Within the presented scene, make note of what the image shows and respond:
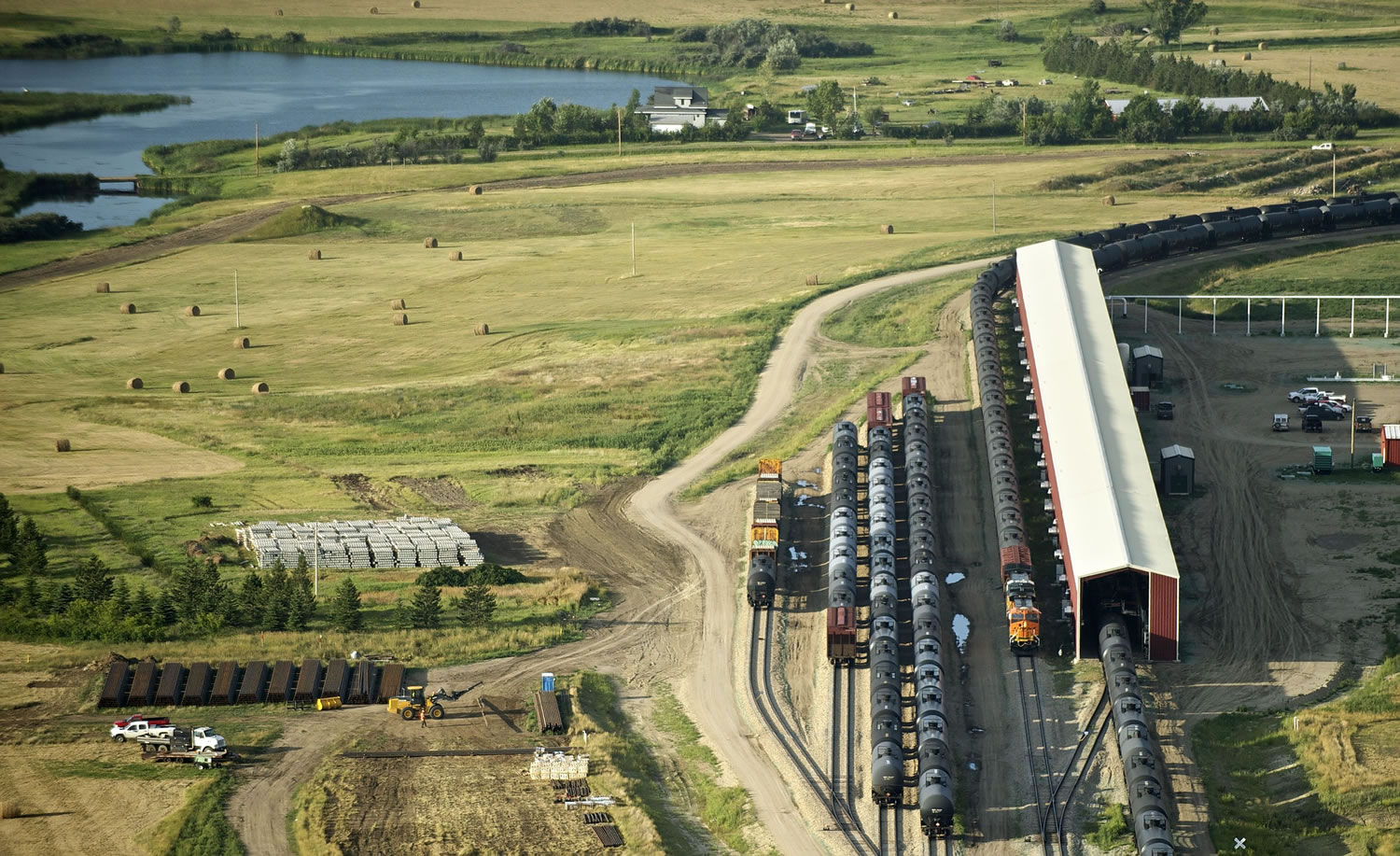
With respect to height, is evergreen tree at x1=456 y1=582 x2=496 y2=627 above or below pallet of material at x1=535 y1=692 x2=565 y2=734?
above

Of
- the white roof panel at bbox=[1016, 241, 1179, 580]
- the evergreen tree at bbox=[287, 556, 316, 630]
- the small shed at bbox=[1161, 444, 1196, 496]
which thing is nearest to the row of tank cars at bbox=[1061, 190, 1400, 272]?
the white roof panel at bbox=[1016, 241, 1179, 580]

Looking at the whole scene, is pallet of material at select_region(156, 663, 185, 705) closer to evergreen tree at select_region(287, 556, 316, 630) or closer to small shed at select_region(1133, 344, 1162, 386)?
evergreen tree at select_region(287, 556, 316, 630)

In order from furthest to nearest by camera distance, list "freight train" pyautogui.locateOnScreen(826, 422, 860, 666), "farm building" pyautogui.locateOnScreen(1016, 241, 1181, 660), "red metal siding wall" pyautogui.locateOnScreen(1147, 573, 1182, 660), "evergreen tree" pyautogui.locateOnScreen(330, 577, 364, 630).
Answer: "evergreen tree" pyautogui.locateOnScreen(330, 577, 364, 630), "freight train" pyautogui.locateOnScreen(826, 422, 860, 666), "farm building" pyautogui.locateOnScreen(1016, 241, 1181, 660), "red metal siding wall" pyautogui.locateOnScreen(1147, 573, 1182, 660)

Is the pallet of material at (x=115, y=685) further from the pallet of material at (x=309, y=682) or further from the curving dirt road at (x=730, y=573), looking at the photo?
the curving dirt road at (x=730, y=573)

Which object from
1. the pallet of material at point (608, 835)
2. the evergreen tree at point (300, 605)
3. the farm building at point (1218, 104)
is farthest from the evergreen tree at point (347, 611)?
the farm building at point (1218, 104)

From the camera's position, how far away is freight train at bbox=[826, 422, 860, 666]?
6600cm

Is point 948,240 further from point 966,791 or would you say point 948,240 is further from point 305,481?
point 966,791

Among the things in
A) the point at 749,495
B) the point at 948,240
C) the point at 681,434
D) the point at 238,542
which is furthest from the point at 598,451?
the point at 948,240

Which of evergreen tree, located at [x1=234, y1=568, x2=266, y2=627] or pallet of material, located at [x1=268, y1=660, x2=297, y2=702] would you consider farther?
evergreen tree, located at [x1=234, y1=568, x2=266, y2=627]

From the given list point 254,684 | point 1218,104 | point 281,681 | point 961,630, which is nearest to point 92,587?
point 254,684

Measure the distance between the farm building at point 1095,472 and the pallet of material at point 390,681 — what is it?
91.2 feet

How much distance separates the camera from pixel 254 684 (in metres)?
64.4

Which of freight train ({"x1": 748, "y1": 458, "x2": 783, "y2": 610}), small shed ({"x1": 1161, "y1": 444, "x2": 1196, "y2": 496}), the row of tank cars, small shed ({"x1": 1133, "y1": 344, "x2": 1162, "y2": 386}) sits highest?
the row of tank cars

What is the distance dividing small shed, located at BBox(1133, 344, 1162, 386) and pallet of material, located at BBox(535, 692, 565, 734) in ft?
153
